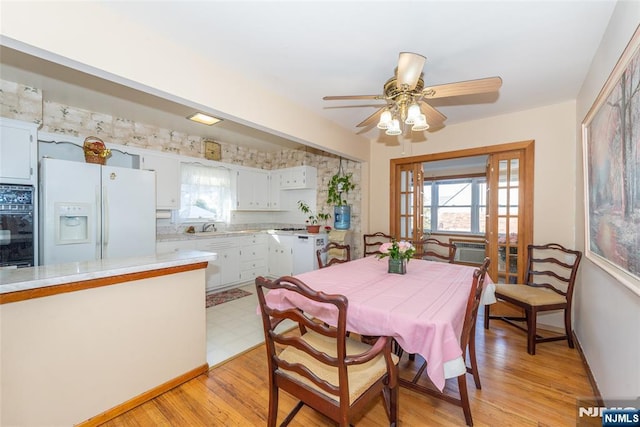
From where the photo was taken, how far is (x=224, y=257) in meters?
4.21

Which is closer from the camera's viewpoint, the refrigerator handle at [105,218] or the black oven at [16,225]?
the black oven at [16,225]

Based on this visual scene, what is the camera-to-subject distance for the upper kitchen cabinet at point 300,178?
491cm

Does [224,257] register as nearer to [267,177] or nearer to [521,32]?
[267,177]

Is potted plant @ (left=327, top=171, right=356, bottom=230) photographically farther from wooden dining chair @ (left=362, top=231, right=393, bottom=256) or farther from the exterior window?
the exterior window

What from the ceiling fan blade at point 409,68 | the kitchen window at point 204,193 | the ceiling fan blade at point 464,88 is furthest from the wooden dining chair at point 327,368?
the kitchen window at point 204,193

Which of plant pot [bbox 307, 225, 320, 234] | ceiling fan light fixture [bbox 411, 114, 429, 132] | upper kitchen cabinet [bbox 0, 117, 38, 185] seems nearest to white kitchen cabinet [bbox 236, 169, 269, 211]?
plant pot [bbox 307, 225, 320, 234]

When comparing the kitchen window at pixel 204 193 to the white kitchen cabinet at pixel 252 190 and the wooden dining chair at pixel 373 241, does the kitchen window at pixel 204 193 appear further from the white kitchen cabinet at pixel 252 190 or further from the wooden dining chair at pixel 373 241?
the wooden dining chair at pixel 373 241

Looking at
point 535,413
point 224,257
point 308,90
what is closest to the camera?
point 535,413

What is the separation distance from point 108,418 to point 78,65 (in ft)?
7.06

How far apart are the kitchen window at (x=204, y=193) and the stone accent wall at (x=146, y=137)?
10.7 inches

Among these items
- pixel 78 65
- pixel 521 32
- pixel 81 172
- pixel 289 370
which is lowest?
pixel 289 370

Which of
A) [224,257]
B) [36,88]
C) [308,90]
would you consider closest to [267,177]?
[224,257]

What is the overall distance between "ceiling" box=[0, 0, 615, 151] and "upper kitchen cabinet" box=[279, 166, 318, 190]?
2.14 meters

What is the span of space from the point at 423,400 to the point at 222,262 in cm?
331
